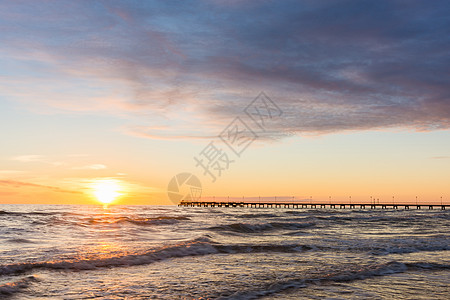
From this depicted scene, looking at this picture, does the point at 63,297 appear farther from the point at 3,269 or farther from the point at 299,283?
the point at 299,283

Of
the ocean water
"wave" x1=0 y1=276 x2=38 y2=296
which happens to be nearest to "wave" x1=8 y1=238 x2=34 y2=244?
the ocean water

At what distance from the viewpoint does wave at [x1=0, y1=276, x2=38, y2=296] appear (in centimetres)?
849

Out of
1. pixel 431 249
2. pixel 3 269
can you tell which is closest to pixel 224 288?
pixel 3 269

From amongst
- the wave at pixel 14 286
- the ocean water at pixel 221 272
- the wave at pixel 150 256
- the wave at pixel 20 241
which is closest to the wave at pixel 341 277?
the ocean water at pixel 221 272

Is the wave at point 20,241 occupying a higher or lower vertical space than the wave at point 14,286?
lower

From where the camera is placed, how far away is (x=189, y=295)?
8.47 meters

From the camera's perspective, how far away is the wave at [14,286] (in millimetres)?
8494

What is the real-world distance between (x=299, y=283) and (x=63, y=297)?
18.7 feet

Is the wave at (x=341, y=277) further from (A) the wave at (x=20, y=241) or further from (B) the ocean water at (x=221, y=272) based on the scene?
(A) the wave at (x=20, y=241)

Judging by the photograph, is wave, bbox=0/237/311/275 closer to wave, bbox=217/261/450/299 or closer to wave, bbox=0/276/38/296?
wave, bbox=0/276/38/296

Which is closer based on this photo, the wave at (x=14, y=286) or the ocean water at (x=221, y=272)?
the wave at (x=14, y=286)

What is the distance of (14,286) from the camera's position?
891 centimetres

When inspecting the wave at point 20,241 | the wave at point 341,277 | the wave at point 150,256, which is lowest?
the wave at point 20,241

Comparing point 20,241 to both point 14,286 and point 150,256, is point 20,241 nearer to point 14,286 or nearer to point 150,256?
point 150,256
